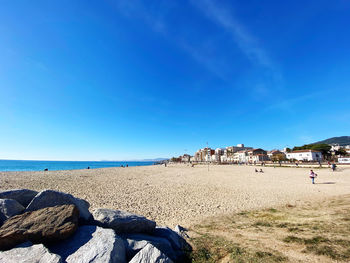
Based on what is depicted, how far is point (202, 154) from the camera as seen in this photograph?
504 ft

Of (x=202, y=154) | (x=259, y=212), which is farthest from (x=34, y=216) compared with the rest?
(x=202, y=154)

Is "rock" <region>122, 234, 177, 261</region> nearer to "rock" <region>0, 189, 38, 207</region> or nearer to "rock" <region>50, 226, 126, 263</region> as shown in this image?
"rock" <region>50, 226, 126, 263</region>

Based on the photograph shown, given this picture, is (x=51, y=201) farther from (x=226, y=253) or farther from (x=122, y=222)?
(x=226, y=253)

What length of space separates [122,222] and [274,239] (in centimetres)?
508

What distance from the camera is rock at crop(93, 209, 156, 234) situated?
14.7ft

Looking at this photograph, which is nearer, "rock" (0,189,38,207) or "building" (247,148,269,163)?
"rock" (0,189,38,207)

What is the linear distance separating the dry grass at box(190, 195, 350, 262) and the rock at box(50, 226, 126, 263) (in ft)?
7.30

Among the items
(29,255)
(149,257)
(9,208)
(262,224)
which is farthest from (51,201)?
(262,224)

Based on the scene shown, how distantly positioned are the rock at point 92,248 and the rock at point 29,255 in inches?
10.8

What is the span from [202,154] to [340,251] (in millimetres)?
151699

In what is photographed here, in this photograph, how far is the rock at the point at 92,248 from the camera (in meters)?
3.01

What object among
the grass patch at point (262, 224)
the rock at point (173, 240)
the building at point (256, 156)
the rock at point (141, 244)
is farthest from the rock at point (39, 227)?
the building at point (256, 156)

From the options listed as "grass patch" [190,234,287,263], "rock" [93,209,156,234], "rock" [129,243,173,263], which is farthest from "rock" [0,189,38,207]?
"grass patch" [190,234,287,263]

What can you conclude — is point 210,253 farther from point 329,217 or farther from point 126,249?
point 329,217
